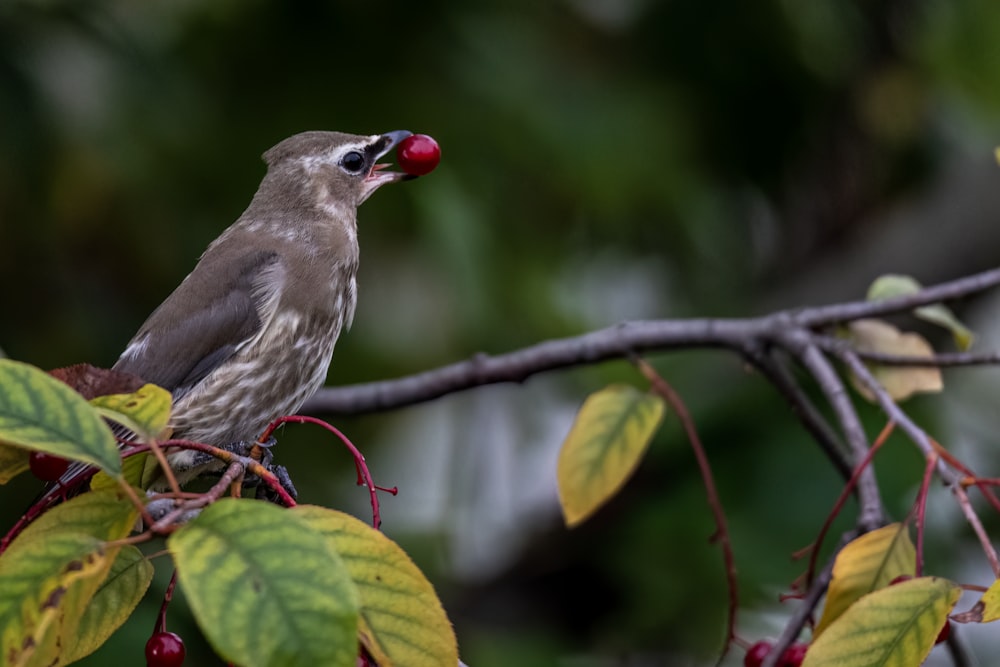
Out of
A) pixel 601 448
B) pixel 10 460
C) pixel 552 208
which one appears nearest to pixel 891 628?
pixel 601 448

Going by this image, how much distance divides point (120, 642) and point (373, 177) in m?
1.25

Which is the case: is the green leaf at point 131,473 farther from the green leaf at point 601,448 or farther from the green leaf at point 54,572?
the green leaf at point 601,448

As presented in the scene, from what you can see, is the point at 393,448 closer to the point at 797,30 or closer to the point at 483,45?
the point at 483,45

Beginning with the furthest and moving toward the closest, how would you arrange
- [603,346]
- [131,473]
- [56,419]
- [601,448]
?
[603,346] → [601,448] → [131,473] → [56,419]

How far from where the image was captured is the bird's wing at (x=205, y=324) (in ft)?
10.2

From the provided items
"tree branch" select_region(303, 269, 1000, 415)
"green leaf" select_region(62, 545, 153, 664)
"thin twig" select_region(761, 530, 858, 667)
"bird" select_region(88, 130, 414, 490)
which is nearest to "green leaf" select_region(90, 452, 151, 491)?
"green leaf" select_region(62, 545, 153, 664)

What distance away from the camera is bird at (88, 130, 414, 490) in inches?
121

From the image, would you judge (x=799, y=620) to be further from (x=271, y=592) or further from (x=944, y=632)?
(x=271, y=592)

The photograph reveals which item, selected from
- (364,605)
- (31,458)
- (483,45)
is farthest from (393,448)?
(364,605)

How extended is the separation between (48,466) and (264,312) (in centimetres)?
98

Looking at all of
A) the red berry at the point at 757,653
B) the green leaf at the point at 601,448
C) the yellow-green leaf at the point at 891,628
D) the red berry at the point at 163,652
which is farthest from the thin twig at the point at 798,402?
the red berry at the point at 163,652

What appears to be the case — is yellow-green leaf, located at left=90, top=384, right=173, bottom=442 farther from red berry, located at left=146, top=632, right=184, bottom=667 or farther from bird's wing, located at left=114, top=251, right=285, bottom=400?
bird's wing, located at left=114, top=251, right=285, bottom=400

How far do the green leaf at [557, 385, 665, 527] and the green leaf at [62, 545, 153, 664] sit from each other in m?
1.05

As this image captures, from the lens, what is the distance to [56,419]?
5.19ft
